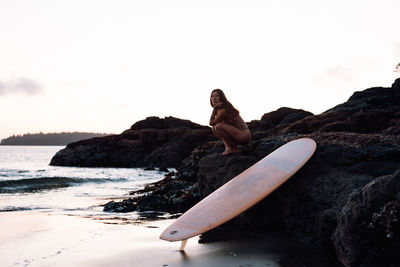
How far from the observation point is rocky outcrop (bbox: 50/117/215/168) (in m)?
40.0

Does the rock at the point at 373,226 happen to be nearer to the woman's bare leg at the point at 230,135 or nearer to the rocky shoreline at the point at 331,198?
the rocky shoreline at the point at 331,198

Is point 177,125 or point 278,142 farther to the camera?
point 177,125

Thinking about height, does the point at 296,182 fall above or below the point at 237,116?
below

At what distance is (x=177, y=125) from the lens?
174ft

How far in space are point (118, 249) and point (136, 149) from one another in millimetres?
39207

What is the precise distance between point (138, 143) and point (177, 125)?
32.1 ft

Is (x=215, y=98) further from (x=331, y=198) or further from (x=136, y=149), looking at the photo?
(x=136, y=149)

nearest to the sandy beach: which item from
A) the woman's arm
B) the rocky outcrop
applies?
the woman's arm

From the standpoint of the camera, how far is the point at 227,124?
265 inches

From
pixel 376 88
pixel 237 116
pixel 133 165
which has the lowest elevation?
pixel 133 165

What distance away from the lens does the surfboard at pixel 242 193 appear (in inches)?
171

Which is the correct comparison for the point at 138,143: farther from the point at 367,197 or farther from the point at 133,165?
the point at 367,197

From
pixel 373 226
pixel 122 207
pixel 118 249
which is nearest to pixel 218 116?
pixel 118 249

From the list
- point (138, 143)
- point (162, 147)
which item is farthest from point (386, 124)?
point (138, 143)
